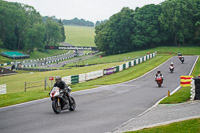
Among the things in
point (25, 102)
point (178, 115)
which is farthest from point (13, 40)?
point (178, 115)

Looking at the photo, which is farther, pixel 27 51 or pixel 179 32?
pixel 27 51

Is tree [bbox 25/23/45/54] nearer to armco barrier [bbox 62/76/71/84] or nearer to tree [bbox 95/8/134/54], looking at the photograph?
tree [bbox 95/8/134/54]

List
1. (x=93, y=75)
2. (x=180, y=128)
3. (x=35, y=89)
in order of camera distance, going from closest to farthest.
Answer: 1. (x=180, y=128)
2. (x=35, y=89)
3. (x=93, y=75)

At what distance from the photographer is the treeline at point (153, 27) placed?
331 ft

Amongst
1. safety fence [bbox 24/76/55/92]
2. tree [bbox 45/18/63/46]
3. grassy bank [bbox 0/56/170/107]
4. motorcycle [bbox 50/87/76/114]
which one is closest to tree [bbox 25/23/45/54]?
tree [bbox 45/18/63/46]

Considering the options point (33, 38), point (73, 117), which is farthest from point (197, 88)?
point (33, 38)

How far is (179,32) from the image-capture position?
10019cm

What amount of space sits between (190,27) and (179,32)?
445 centimetres

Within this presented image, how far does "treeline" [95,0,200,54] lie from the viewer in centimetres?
10075

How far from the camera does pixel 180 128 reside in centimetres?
979

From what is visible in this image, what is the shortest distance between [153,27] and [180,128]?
98.2 meters

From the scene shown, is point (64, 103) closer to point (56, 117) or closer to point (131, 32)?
point (56, 117)

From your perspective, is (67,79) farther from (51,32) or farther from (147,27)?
(51,32)

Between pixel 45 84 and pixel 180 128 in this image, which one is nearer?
pixel 180 128
